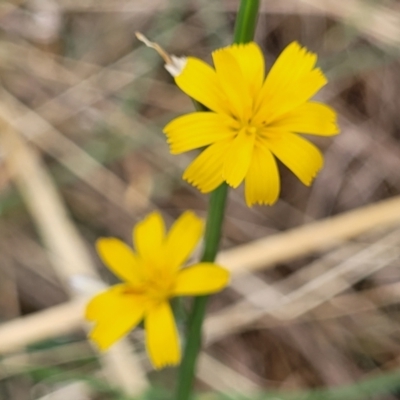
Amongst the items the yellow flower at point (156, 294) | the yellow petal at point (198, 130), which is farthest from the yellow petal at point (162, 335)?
the yellow petal at point (198, 130)

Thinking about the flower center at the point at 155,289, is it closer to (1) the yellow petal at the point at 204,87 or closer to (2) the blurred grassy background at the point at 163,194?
(1) the yellow petal at the point at 204,87

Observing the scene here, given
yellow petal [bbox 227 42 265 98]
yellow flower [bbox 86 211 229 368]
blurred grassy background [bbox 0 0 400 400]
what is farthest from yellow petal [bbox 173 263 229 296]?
blurred grassy background [bbox 0 0 400 400]

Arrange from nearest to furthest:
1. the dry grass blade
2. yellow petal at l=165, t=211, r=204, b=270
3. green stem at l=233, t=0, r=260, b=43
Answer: green stem at l=233, t=0, r=260, b=43
yellow petal at l=165, t=211, r=204, b=270
the dry grass blade

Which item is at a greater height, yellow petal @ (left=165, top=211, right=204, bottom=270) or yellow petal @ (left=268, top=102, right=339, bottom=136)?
yellow petal @ (left=165, top=211, right=204, bottom=270)

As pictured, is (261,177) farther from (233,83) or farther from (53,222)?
(53,222)

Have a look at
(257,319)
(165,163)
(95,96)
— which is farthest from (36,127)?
(257,319)

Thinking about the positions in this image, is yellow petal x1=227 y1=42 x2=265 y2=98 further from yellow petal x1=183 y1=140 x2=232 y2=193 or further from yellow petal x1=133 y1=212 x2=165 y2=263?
yellow petal x1=133 y1=212 x2=165 y2=263

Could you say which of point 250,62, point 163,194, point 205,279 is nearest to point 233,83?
point 250,62

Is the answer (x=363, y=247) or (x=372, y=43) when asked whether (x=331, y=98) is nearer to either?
(x=372, y=43)
